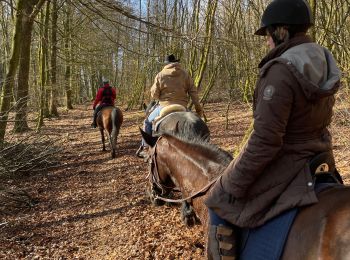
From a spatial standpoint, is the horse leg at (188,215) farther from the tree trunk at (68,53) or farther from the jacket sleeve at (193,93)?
the tree trunk at (68,53)

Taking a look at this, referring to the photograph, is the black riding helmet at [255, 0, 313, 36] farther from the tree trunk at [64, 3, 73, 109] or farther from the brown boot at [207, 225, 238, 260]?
the tree trunk at [64, 3, 73, 109]

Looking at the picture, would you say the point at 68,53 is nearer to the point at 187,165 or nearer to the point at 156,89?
the point at 156,89

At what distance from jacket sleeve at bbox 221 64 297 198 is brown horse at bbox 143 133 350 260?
390mm

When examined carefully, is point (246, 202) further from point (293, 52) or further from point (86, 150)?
point (86, 150)

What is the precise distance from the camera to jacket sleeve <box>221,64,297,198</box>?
7.55ft

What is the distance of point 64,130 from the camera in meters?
20.0

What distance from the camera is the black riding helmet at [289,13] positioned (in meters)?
2.45

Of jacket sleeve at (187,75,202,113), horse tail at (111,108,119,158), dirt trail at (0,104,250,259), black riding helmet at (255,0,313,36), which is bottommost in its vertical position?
dirt trail at (0,104,250,259)

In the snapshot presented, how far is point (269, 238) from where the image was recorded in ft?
8.27

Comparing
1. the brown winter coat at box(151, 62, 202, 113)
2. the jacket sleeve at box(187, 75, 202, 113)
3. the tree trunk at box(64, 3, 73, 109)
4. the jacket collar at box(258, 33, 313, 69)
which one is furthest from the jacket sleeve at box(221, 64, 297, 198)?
the tree trunk at box(64, 3, 73, 109)

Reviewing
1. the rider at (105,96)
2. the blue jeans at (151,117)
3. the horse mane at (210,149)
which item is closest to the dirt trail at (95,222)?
the blue jeans at (151,117)

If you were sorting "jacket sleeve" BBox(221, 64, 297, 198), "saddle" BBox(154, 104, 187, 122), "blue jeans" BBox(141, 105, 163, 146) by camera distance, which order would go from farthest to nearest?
"blue jeans" BBox(141, 105, 163, 146)
"saddle" BBox(154, 104, 187, 122)
"jacket sleeve" BBox(221, 64, 297, 198)

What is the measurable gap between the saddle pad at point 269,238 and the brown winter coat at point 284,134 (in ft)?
0.19

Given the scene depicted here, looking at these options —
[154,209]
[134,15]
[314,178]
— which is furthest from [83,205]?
[314,178]
